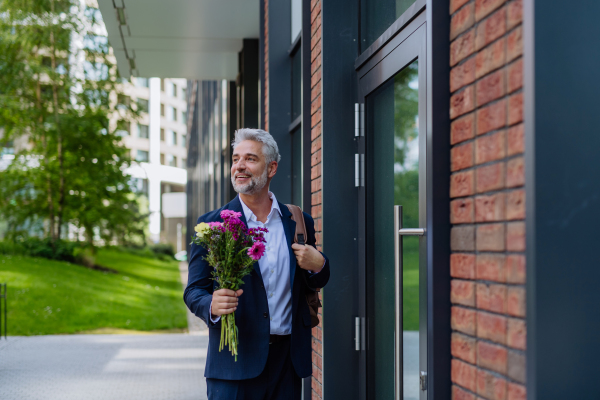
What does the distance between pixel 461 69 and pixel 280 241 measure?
4.12 feet

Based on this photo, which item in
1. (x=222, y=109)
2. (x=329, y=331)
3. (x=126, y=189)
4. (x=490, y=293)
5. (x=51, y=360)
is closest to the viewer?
(x=490, y=293)

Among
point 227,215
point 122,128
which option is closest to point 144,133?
point 122,128

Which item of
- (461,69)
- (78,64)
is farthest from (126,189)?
(461,69)

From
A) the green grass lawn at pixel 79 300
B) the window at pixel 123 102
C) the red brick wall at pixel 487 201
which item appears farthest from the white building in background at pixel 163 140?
the red brick wall at pixel 487 201

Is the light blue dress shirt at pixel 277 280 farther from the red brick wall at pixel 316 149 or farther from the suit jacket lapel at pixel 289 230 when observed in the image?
the red brick wall at pixel 316 149

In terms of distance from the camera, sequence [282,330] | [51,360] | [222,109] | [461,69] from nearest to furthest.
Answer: [461,69], [282,330], [51,360], [222,109]

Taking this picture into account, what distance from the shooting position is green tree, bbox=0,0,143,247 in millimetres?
23141

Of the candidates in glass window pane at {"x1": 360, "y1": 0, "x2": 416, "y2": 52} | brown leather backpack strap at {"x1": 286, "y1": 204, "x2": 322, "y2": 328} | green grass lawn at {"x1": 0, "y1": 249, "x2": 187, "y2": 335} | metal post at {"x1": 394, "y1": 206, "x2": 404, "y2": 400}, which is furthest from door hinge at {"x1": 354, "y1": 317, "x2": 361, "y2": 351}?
green grass lawn at {"x1": 0, "y1": 249, "x2": 187, "y2": 335}

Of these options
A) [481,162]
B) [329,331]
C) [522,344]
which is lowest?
[329,331]

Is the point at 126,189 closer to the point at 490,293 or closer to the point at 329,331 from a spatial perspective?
the point at 329,331

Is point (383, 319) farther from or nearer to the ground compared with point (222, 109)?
nearer to the ground

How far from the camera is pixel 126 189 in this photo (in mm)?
24547

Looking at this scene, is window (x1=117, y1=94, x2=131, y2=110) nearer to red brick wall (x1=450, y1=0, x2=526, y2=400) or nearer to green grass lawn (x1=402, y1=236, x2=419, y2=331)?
green grass lawn (x1=402, y1=236, x2=419, y2=331)

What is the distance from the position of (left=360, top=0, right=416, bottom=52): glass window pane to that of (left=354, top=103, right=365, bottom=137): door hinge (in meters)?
0.40
